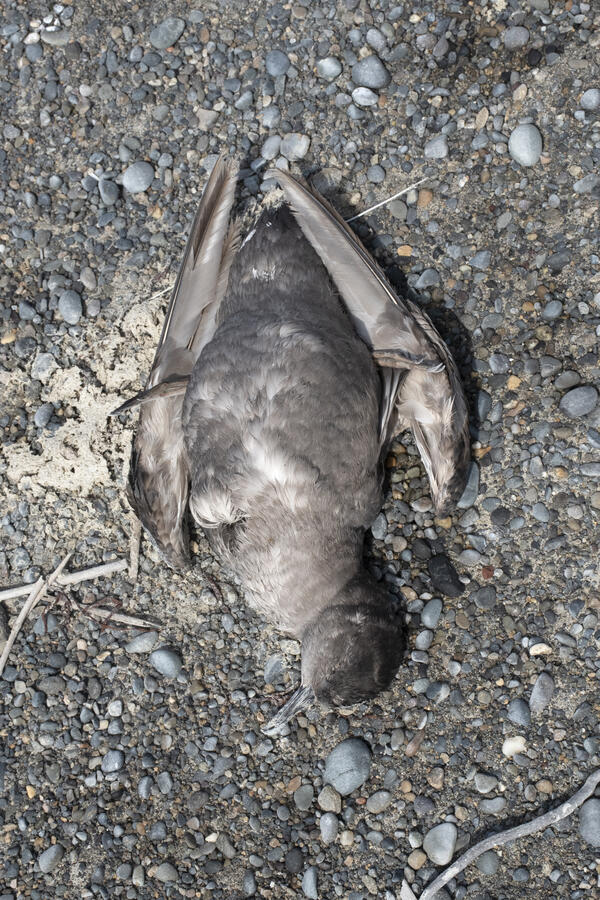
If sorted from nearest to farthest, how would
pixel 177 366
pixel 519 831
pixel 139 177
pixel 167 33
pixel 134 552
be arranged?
pixel 519 831 < pixel 177 366 < pixel 134 552 < pixel 139 177 < pixel 167 33

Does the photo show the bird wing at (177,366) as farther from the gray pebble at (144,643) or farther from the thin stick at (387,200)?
the thin stick at (387,200)

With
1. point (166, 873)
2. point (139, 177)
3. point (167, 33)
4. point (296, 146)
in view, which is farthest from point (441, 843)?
point (167, 33)

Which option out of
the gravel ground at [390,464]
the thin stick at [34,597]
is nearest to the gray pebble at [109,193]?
the gravel ground at [390,464]

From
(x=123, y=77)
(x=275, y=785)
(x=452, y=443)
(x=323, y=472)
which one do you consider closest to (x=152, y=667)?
(x=275, y=785)

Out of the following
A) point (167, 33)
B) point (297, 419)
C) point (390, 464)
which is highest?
point (167, 33)

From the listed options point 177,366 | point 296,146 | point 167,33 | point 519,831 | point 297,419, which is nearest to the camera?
point 297,419

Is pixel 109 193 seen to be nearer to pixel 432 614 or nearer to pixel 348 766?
pixel 432 614

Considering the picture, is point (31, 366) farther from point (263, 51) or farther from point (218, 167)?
point (263, 51)
